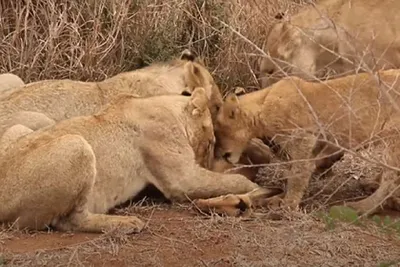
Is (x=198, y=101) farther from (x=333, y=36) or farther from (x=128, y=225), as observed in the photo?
(x=333, y=36)

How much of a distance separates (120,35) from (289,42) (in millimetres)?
1697

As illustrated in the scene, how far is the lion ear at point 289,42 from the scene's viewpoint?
8781 mm

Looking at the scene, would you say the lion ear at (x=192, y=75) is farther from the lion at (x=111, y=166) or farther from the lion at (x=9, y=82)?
the lion at (x=9, y=82)

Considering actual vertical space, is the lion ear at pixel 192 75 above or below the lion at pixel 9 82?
above

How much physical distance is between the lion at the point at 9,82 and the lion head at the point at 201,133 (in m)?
1.62

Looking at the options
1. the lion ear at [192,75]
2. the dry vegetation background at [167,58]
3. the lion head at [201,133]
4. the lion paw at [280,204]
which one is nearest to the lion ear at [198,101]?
the lion head at [201,133]

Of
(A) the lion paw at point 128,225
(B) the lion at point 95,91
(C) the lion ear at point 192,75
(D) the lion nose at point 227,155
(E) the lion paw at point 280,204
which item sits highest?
(C) the lion ear at point 192,75

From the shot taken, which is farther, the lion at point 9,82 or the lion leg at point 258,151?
the lion at point 9,82

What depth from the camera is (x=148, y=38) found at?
9727 mm

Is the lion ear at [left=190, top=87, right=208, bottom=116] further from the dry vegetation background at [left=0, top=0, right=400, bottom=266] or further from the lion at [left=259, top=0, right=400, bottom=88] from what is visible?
the lion at [left=259, top=0, right=400, bottom=88]

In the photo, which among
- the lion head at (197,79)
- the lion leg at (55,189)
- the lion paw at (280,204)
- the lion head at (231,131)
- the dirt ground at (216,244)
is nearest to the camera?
the dirt ground at (216,244)

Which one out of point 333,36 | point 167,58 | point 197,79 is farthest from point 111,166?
point 167,58

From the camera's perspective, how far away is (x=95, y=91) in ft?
26.5

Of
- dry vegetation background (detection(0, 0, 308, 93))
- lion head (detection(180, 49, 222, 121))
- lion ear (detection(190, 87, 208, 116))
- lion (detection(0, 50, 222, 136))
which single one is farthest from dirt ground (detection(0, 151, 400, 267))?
dry vegetation background (detection(0, 0, 308, 93))
